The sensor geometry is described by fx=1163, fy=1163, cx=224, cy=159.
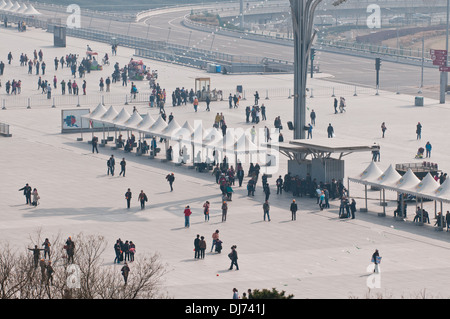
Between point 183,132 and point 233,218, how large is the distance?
43.3 ft

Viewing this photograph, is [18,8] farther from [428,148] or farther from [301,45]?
[301,45]

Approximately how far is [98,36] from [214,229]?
79.5m

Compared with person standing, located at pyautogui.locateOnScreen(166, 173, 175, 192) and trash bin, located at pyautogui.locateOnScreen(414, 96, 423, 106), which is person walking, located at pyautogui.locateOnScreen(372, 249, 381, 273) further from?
trash bin, located at pyautogui.locateOnScreen(414, 96, 423, 106)

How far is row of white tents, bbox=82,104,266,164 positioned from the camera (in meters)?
61.5

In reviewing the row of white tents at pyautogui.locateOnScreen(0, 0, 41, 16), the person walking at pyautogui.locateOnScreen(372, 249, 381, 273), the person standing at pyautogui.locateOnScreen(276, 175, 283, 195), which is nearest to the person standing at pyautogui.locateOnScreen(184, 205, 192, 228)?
the person standing at pyautogui.locateOnScreen(276, 175, 283, 195)

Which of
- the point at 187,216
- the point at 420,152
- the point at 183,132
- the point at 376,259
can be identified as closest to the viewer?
the point at 376,259

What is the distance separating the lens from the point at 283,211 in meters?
54.2

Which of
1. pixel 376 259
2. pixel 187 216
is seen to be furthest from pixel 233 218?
pixel 376 259

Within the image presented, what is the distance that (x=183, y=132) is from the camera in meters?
64.9

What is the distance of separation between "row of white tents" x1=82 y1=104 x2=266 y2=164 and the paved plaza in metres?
1.71

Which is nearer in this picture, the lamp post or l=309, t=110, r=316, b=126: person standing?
the lamp post

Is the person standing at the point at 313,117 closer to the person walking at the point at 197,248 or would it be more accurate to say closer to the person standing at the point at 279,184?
the person standing at the point at 279,184

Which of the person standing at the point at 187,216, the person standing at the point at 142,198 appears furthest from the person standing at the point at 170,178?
the person standing at the point at 187,216

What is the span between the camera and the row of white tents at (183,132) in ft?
202
